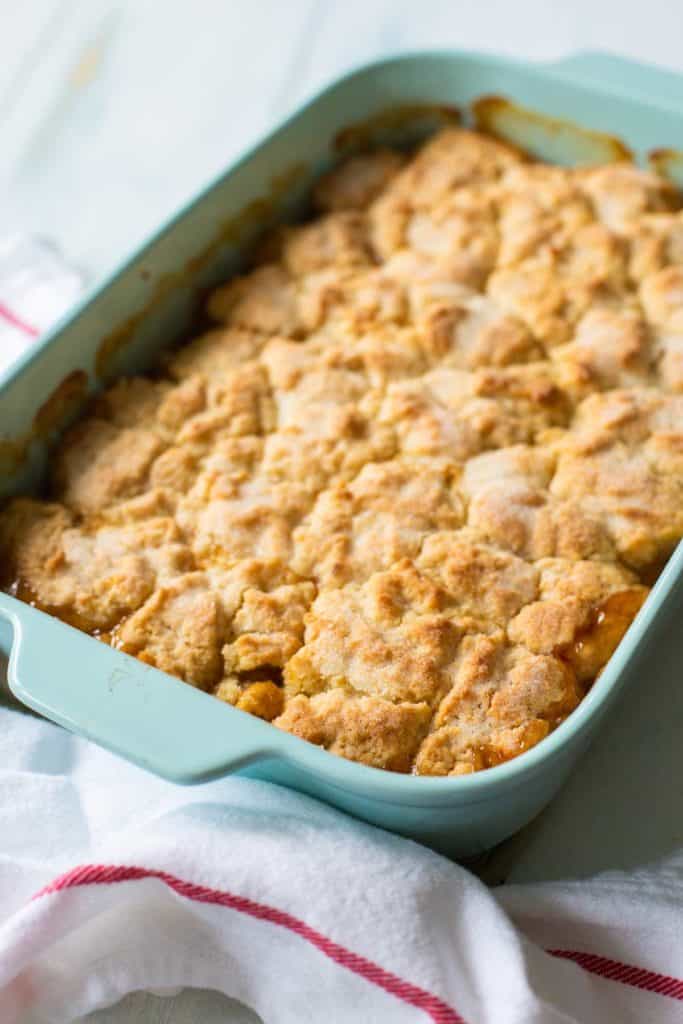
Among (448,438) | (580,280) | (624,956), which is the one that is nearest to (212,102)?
(580,280)

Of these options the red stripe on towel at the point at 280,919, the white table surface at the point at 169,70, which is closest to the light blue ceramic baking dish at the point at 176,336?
the red stripe on towel at the point at 280,919

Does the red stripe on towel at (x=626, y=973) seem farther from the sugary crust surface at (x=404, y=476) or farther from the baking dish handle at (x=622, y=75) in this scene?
the baking dish handle at (x=622, y=75)

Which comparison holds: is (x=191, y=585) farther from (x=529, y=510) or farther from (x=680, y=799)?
(x=680, y=799)

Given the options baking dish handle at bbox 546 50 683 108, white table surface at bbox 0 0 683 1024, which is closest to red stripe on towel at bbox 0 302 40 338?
white table surface at bbox 0 0 683 1024

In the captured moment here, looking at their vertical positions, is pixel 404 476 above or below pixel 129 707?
below

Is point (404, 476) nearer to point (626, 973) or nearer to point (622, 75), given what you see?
point (626, 973)

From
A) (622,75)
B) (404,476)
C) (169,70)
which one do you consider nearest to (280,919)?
(404,476)
